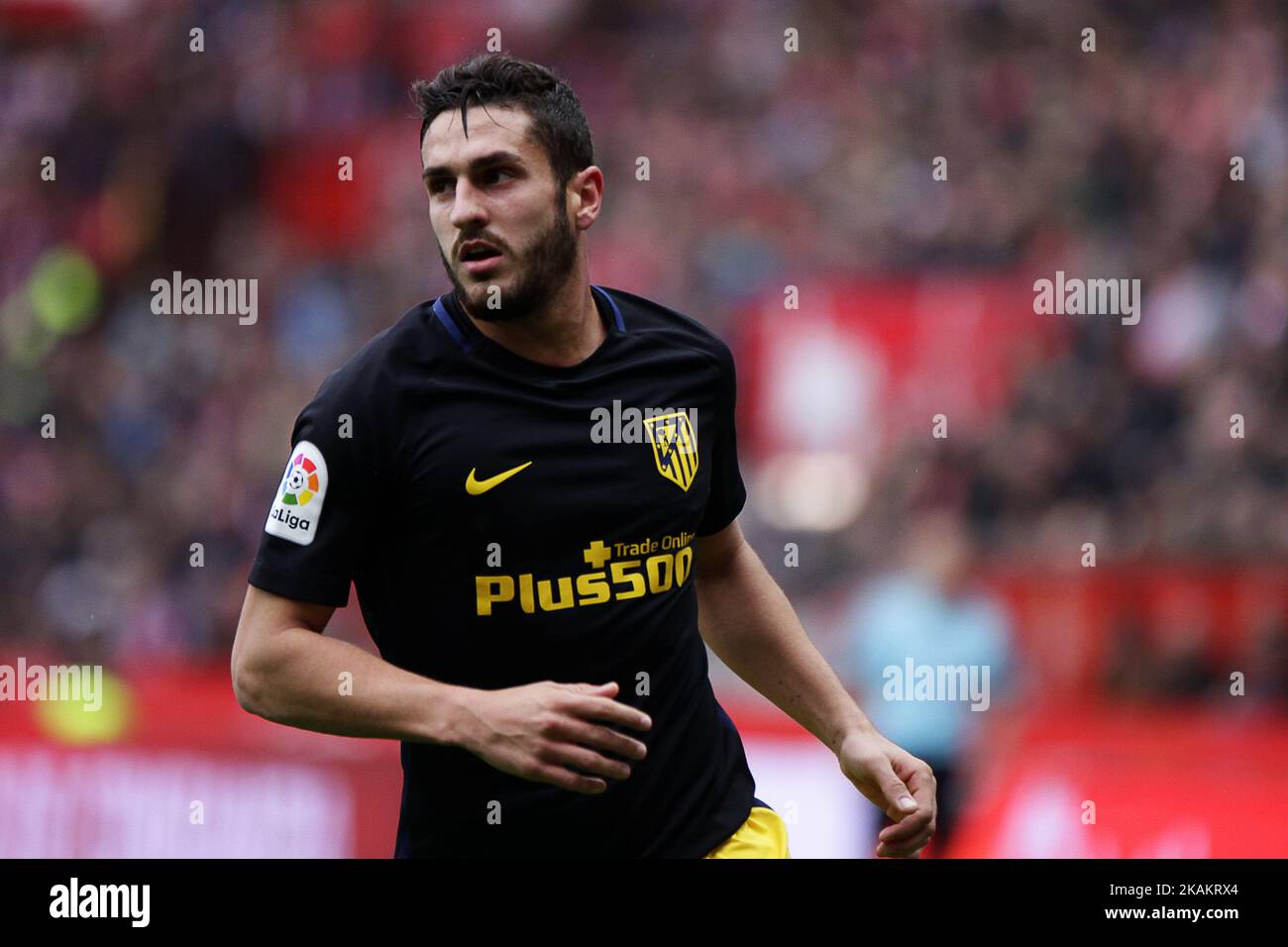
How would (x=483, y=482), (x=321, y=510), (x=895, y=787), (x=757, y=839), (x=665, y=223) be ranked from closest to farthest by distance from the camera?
(x=321, y=510), (x=483, y=482), (x=895, y=787), (x=757, y=839), (x=665, y=223)

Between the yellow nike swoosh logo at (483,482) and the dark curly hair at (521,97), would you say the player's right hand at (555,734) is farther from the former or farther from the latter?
the dark curly hair at (521,97)

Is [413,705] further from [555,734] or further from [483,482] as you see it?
[483,482]

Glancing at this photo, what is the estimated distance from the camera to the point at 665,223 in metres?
13.0

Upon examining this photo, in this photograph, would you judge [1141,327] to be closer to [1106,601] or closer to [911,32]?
[1106,601]

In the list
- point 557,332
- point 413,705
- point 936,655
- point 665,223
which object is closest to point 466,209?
point 557,332

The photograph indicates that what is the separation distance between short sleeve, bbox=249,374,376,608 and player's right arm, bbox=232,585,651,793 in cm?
5

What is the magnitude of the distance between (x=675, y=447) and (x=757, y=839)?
0.91 meters

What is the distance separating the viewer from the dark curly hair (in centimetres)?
389

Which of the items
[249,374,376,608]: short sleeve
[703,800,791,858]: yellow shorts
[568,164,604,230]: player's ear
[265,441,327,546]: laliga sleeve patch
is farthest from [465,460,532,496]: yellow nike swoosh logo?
[703,800,791,858]: yellow shorts

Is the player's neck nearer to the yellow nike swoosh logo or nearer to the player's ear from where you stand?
the player's ear

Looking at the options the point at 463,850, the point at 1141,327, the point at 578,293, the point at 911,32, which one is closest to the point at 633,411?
the point at 578,293

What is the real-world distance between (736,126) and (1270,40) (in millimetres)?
3859

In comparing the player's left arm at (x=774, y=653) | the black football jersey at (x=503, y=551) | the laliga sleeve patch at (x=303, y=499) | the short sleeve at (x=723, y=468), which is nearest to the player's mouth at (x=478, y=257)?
the black football jersey at (x=503, y=551)

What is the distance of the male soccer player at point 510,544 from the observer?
3557mm
